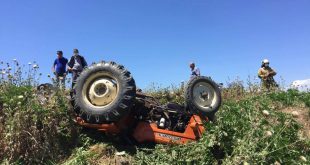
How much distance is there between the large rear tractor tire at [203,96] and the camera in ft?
25.5

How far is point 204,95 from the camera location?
8109mm

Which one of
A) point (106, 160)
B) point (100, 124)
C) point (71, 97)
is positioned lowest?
point (106, 160)

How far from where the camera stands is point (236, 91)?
1305 centimetres

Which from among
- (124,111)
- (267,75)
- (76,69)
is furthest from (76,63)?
(267,75)

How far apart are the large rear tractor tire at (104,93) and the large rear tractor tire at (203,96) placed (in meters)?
1.37

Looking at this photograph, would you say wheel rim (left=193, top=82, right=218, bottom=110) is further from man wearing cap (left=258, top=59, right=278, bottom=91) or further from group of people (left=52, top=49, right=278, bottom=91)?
man wearing cap (left=258, top=59, right=278, bottom=91)

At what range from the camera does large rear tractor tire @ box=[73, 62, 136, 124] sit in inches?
264

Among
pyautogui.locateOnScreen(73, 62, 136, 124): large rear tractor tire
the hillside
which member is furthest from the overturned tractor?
the hillside

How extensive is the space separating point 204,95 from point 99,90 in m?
2.13

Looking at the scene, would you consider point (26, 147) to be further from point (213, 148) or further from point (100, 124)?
point (213, 148)

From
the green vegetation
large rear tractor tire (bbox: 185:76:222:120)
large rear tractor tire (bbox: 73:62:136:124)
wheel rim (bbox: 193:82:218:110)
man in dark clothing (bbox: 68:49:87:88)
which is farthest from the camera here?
man in dark clothing (bbox: 68:49:87:88)

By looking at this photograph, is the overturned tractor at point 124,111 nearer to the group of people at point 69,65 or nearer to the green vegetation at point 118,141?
the green vegetation at point 118,141

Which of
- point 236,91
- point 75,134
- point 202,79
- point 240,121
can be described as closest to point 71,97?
point 75,134

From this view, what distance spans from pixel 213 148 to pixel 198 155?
23 cm
